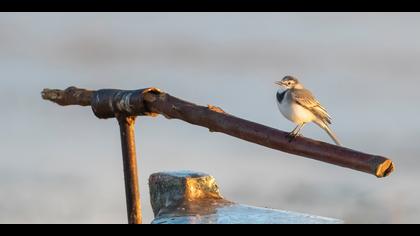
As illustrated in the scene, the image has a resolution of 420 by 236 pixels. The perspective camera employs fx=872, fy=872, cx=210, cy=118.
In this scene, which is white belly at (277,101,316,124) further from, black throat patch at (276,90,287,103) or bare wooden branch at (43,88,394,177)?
bare wooden branch at (43,88,394,177)

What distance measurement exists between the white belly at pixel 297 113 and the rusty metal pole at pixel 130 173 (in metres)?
4.83

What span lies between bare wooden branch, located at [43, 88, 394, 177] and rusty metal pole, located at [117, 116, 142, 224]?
0.12 metres

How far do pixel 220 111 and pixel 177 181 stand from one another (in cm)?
70

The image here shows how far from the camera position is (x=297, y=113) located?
10.1 metres

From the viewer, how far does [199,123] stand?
486cm

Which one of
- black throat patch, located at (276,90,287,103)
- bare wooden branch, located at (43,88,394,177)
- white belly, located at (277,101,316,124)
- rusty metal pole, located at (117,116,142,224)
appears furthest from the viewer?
black throat patch, located at (276,90,287,103)

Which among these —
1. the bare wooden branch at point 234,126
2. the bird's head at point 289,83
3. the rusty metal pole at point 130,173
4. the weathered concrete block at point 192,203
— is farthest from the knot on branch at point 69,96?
the bird's head at point 289,83

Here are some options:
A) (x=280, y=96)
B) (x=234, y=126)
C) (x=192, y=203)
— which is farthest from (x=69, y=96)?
(x=280, y=96)

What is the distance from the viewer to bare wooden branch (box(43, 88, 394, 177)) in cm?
396

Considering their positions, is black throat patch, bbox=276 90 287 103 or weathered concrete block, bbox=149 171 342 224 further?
black throat patch, bbox=276 90 287 103

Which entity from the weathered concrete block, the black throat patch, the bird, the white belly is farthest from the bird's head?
the weathered concrete block

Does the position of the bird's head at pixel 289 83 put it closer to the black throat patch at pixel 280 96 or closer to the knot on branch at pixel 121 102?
the black throat patch at pixel 280 96

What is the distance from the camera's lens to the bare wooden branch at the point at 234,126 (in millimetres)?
3965
